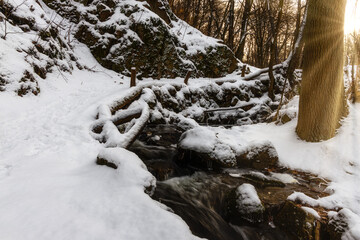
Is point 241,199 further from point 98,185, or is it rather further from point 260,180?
point 98,185

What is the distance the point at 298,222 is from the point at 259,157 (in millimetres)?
2571

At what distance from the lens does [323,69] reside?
223 inches

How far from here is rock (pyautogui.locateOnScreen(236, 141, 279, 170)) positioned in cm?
572

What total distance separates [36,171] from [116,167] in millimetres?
1271

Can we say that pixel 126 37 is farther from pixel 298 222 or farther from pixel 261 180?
pixel 298 222

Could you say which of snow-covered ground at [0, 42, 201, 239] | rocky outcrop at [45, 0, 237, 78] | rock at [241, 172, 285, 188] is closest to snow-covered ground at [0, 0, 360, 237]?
snow-covered ground at [0, 42, 201, 239]

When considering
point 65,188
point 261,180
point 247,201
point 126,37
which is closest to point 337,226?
point 247,201

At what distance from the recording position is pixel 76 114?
5.86 m

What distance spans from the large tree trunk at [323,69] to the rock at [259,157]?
1.28m

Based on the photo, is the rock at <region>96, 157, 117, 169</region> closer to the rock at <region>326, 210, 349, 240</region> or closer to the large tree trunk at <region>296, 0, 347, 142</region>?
the rock at <region>326, 210, 349, 240</region>

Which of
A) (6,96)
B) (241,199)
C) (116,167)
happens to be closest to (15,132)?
(6,96)

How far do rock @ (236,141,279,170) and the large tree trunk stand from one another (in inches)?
50.6

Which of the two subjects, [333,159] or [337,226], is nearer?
[337,226]

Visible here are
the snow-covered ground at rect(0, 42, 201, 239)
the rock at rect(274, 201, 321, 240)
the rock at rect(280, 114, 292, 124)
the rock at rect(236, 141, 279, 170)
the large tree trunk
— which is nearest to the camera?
the snow-covered ground at rect(0, 42, 201, 239)
